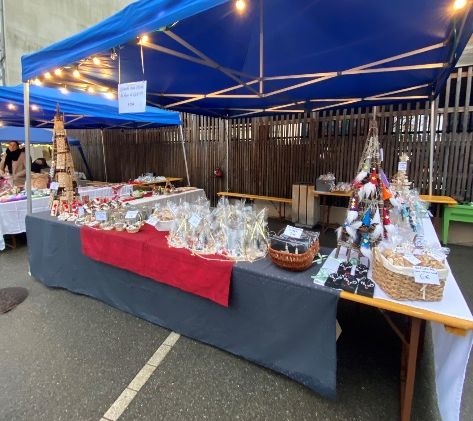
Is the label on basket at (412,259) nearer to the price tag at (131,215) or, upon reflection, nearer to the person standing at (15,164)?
the price tag at (131,215)

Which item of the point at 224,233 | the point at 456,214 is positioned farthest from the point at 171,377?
the point at 456,214

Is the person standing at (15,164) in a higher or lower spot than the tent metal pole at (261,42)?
lower

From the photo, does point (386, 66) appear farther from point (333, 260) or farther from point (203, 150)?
point (203, 150)

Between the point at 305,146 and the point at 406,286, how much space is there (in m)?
4.60

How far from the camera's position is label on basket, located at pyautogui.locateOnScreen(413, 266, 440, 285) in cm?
123

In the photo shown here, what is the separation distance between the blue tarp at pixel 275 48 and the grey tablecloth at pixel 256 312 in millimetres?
1497

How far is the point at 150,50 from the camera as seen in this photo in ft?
7.01

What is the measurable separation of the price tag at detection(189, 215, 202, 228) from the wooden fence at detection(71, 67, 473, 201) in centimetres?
396

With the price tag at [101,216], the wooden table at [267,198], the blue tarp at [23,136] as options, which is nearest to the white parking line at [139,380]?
the price tag at [101,216]

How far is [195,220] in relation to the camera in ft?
6.66

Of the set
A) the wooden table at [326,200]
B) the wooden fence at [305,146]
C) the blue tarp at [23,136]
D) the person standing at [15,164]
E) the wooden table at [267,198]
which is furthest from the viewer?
the blue tarp at [23,136]

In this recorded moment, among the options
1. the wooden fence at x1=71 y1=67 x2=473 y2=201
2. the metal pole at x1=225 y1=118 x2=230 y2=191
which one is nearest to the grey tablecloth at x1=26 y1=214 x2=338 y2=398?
the wooden fence at x1=71 y1=67 x2=473 y2=201

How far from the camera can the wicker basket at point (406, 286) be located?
1.27 meters

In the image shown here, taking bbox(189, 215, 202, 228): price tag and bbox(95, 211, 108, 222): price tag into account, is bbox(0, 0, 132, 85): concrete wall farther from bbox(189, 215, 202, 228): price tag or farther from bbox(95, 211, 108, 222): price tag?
bbox(189, 215, 202, 228): price tag
